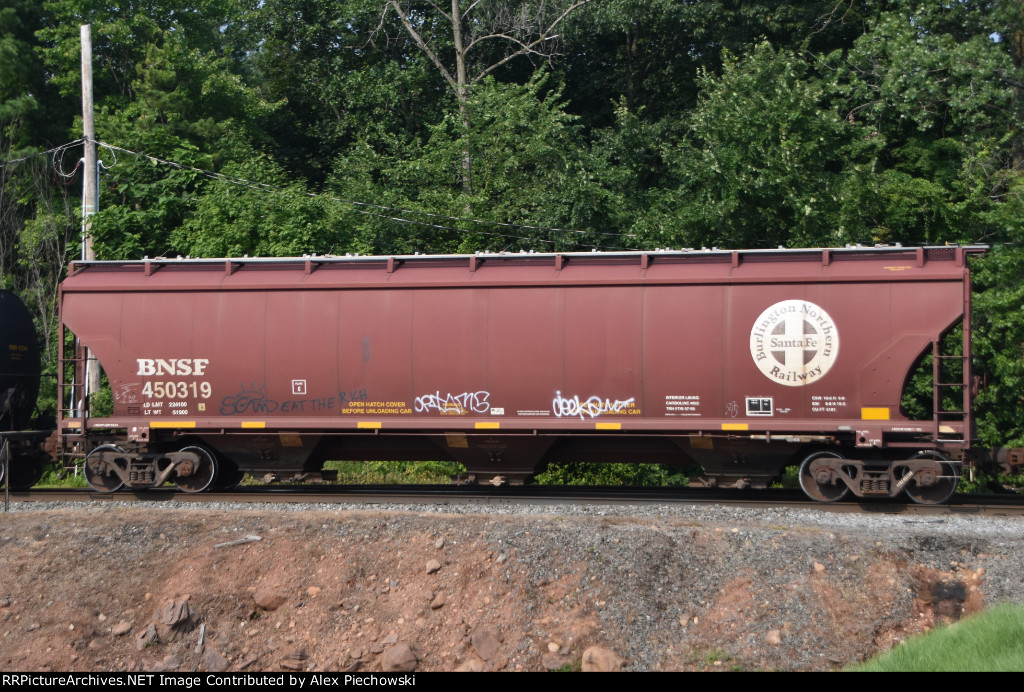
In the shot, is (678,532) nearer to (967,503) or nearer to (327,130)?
(967,503)

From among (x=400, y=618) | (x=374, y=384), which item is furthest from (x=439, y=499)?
(x=400, y=618)

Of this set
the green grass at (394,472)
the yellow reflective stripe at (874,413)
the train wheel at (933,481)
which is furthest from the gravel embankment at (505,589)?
the green grass at (394,472)

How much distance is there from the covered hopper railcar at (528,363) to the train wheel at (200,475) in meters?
0.04

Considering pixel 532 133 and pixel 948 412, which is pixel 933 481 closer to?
pixel 948 412

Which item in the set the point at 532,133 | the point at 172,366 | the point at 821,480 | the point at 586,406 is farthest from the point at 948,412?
the point at 532,133

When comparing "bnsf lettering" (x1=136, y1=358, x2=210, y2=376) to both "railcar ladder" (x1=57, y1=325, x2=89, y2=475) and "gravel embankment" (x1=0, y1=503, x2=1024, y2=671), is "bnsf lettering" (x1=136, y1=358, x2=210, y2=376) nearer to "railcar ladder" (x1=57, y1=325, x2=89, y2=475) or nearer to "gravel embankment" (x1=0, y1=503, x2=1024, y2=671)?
"railcar ladder" (x1=57, y1=325, x2=89, y2=475)

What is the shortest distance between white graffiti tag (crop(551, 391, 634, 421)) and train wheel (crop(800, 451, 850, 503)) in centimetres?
260

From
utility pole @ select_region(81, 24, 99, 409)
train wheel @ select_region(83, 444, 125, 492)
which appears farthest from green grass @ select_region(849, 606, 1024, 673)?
utility pole @ select_region(81, 24, 99, 409)

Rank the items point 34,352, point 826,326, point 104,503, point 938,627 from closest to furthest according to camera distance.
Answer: point 938,627 → point 826,326 → point 104,503 → point 34,352

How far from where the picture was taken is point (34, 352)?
1585 centimetres

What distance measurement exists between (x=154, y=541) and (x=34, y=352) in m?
6.62

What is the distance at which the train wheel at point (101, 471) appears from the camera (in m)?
14.0

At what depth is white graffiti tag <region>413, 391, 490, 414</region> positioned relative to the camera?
516 inches

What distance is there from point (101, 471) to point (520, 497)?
21.3 ft
